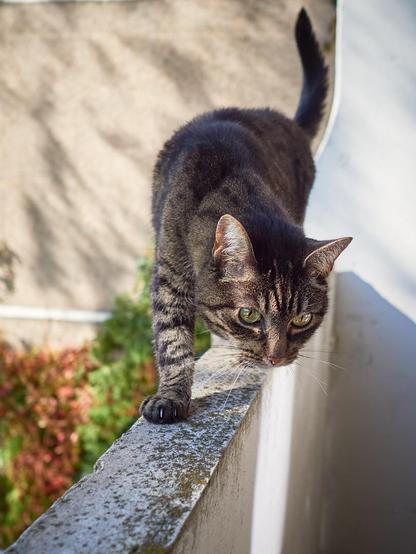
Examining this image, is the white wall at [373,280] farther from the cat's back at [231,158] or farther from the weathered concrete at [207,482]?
the weathered concrete at [207,482]

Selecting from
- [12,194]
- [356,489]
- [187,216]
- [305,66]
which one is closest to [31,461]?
[12,194]

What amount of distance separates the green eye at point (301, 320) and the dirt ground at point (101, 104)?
2.53 meters

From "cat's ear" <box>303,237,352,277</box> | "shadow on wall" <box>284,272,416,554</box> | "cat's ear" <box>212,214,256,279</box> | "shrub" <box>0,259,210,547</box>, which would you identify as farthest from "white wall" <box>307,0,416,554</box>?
"shrub" <box>0,259,210,547</box>

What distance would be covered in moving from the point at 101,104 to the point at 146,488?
11.6ft

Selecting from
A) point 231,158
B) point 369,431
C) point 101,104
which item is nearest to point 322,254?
point 231,158

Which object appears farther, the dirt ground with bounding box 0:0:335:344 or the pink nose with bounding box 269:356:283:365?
the dirt ground with bounding box 0:0:335:344

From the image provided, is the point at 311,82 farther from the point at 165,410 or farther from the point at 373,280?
the point at 165,410

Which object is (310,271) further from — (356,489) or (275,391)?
(356,489)

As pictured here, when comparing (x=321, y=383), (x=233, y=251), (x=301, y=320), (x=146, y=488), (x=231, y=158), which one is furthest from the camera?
(x=321, y=383)

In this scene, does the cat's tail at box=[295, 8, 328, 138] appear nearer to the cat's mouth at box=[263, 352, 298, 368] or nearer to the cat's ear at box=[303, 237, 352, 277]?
the cat's ear at box=[303, 237, 352, 277]

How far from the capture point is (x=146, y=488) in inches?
35.9

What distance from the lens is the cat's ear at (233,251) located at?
136 centimetres

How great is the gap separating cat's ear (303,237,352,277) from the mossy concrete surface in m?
0.38

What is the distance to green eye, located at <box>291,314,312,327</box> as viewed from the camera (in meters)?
1.52
